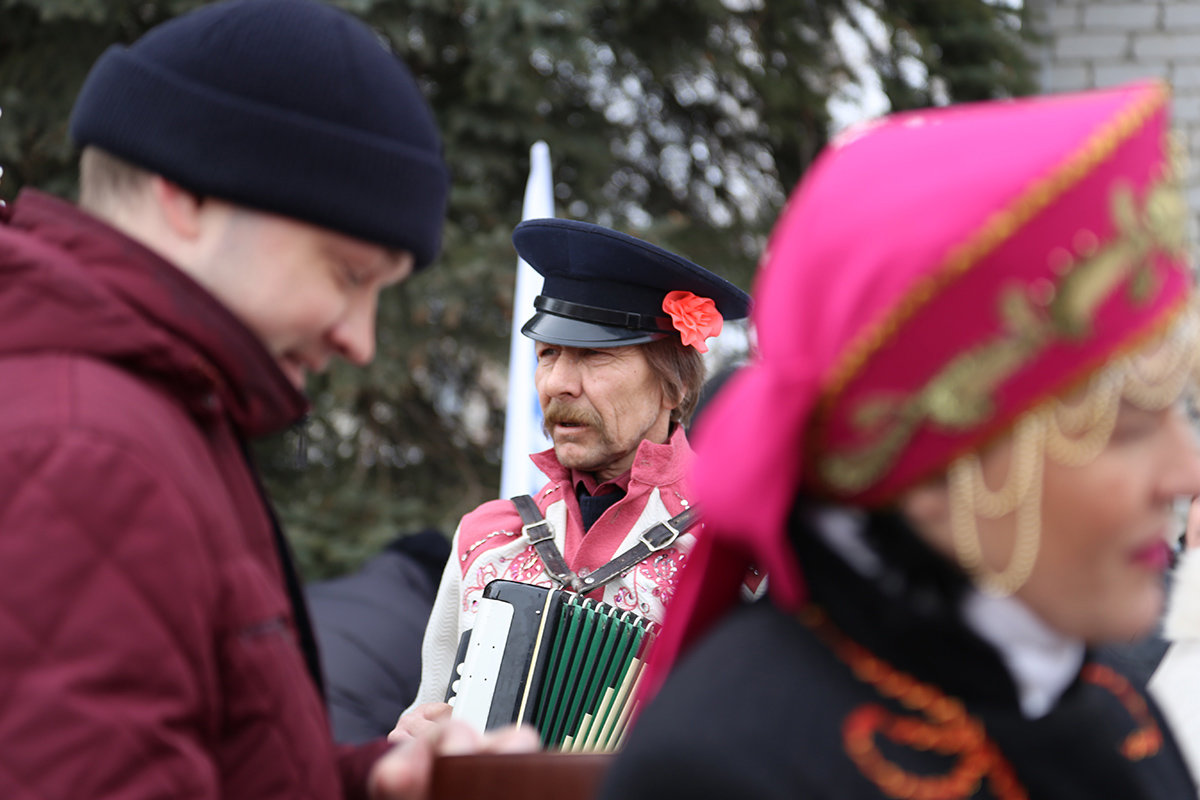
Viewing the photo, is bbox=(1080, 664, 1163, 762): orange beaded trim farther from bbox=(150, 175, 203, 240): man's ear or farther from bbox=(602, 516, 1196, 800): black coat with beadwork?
bbox=(150, 175, 203, 240): man's ear

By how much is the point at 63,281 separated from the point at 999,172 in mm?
877

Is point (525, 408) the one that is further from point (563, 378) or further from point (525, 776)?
point (525, 776)

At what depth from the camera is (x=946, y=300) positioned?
105cm

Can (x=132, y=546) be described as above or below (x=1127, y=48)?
above

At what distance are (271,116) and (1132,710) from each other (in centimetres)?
110

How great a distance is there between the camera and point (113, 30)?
6.03 m

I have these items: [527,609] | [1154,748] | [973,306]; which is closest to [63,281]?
[973,306]

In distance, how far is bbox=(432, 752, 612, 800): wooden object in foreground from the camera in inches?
57.3

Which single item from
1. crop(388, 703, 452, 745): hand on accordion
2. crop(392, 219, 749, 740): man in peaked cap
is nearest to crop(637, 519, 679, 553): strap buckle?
crop(392, 219, 749, 740): man in peaked cap

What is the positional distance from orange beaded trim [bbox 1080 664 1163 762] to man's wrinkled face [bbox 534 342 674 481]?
1.73 meters

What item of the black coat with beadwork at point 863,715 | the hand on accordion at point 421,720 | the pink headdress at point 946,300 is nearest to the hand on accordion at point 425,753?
the black coat with beadwork at point 863,715

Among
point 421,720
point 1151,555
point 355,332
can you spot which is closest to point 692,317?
point 421,720

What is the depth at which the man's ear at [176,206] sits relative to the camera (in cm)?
132

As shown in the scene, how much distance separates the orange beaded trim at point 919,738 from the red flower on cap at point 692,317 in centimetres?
190
